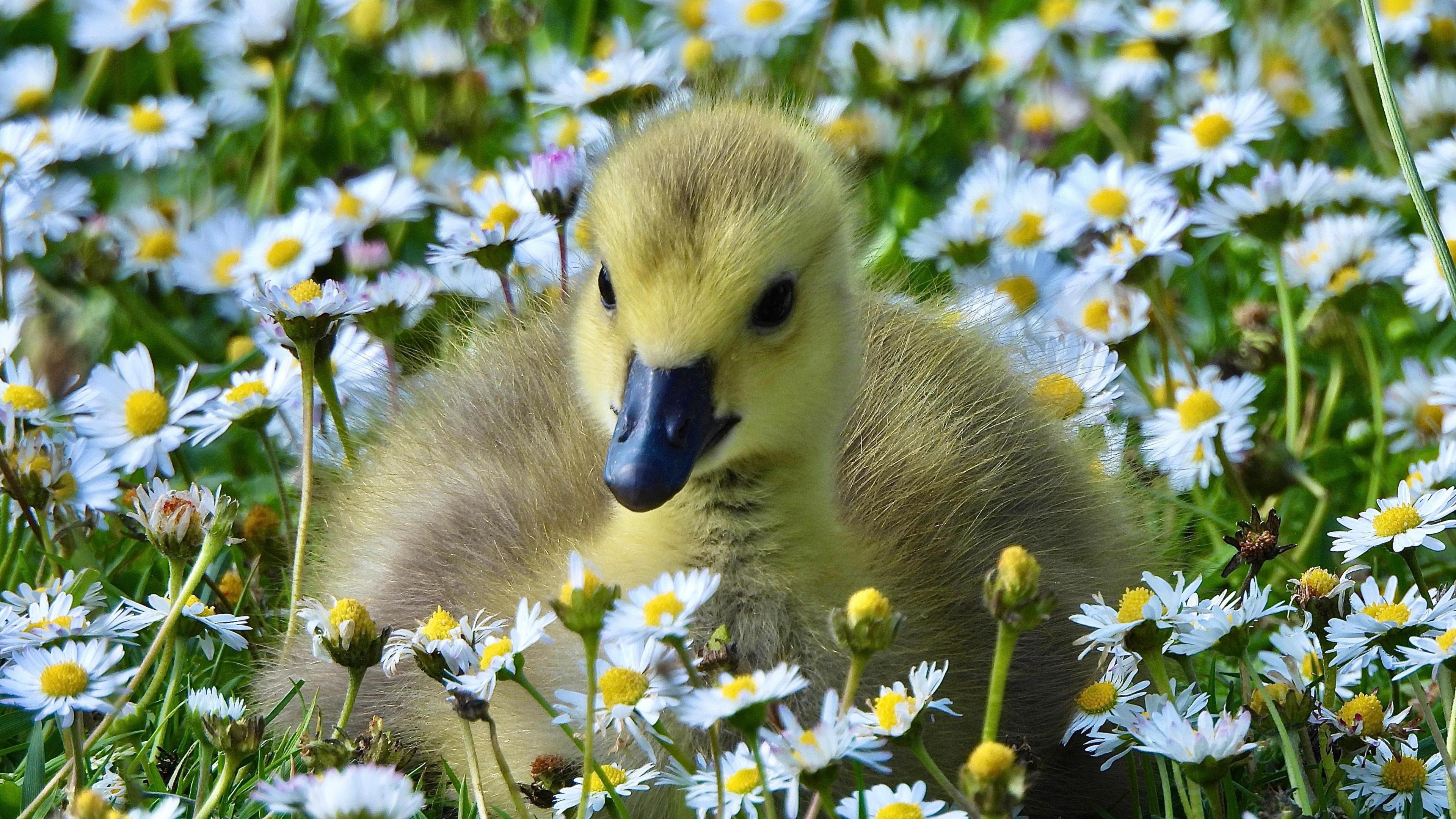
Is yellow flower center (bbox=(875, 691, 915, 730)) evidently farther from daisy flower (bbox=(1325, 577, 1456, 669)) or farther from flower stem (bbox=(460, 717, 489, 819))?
daisy flower (bbox=(1325, 577, 1456, 669))

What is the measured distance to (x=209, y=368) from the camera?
273 cm

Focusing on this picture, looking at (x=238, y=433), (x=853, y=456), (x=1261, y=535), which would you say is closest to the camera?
(x=1261, y=535)

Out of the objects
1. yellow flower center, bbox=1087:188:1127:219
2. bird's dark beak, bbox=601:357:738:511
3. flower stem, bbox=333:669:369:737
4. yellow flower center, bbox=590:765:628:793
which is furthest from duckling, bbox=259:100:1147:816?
yellow flower center, bbox=1087:188:1127:219

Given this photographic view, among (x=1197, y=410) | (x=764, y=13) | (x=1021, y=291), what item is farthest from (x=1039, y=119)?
(x=1197, y=410)

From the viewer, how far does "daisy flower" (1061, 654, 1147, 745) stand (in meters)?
1.63

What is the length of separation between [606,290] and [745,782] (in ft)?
1.82

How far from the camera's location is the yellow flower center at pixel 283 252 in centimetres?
253

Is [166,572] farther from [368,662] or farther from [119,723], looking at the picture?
[368,662]

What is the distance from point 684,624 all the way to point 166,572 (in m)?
1.04

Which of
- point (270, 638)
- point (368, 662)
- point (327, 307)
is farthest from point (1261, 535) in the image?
point (270, 638)

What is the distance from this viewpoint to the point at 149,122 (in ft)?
10.0

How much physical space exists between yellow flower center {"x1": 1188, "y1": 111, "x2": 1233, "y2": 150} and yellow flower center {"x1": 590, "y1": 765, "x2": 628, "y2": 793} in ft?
5.41

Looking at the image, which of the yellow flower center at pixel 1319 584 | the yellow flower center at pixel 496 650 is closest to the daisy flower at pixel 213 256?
the yellow flower center at pixel 496 650

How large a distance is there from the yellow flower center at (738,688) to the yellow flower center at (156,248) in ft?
6.24
